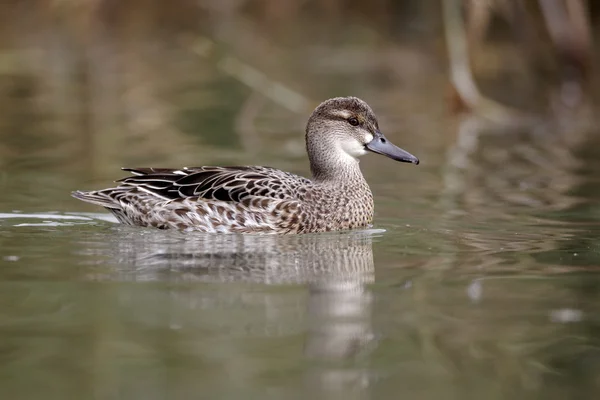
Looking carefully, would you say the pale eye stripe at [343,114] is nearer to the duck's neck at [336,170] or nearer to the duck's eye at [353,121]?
the duck's eye at [353,121]

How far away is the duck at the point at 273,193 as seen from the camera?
8.55 metres

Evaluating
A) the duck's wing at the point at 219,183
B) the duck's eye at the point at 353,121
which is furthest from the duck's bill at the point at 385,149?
the duck's wing at the point at 219,183

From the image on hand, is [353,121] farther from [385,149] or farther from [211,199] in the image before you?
[211,199]

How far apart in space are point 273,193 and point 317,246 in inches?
27.6

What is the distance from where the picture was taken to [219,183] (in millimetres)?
8703

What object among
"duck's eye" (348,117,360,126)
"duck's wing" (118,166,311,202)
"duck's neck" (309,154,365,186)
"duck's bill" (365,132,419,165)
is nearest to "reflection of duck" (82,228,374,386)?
"duck's wing" (118,166,311,202)

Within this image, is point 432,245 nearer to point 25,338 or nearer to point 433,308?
point 433,308

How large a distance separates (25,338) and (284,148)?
23.8ft

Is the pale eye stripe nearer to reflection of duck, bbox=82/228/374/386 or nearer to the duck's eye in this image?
the duck's eye

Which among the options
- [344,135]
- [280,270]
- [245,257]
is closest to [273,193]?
[344,135]

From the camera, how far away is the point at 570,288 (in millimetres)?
6754

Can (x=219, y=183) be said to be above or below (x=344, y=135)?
below

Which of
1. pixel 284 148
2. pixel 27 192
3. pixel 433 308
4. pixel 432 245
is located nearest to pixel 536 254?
pixel 432 245

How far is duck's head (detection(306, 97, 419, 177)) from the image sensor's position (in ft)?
29.8
